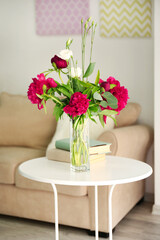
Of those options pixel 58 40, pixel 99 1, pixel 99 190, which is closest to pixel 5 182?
pixel 99 190

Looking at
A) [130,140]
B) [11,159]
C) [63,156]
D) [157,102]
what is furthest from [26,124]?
[63,156]

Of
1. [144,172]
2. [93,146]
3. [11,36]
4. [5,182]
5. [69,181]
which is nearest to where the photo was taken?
[69,181]

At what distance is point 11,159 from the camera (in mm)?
2912

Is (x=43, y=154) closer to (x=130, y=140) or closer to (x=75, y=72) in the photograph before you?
(x=130, y=140)

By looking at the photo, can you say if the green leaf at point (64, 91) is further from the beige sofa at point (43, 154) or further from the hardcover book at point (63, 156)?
the beige sofa at point (43, 154)

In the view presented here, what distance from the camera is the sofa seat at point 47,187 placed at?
2.60 m

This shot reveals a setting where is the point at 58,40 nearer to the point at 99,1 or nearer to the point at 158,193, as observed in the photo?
the point at 99,1

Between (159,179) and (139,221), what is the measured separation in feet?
1.10

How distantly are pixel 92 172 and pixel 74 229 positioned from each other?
3.24 ft

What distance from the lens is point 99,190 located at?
2582 millimetres

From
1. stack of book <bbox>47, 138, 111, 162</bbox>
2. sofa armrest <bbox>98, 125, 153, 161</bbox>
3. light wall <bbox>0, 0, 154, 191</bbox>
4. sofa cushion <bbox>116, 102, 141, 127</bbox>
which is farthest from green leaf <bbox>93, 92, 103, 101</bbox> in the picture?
light wall <bbox>0, 0, 154, 191</bbox>

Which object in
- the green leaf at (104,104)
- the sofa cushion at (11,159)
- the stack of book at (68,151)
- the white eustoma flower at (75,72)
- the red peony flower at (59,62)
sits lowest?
the sofa cushion at (11,159)

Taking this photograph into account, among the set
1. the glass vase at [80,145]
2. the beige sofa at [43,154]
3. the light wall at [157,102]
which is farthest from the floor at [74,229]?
the glass vase at [80,145]

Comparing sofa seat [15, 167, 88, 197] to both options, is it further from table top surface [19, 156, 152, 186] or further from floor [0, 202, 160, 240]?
table top surface [19, 156, 152, 186]
